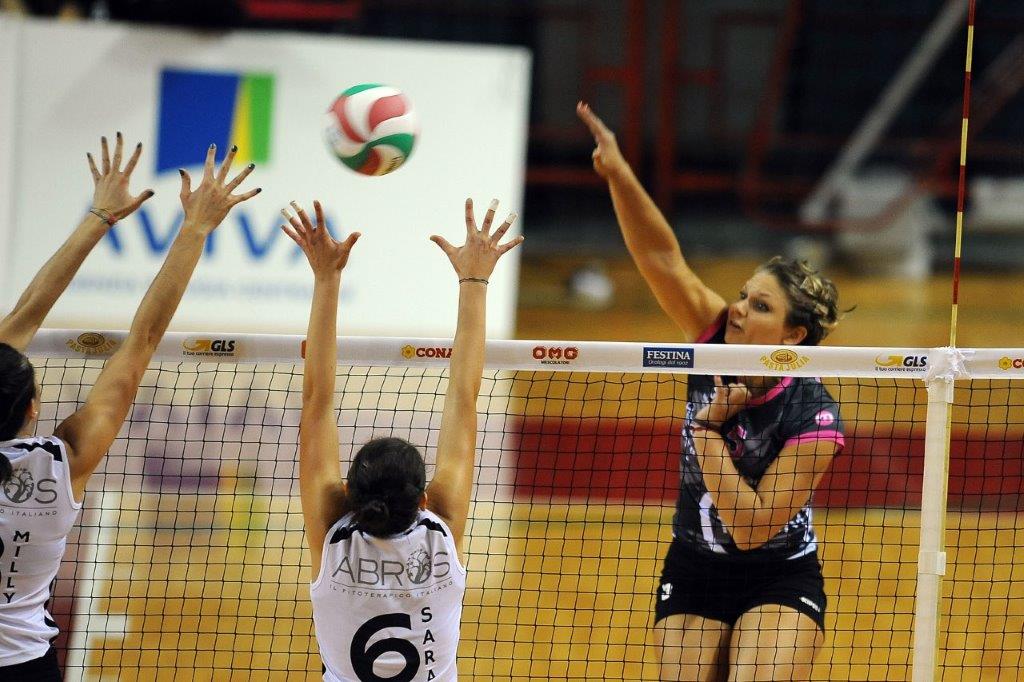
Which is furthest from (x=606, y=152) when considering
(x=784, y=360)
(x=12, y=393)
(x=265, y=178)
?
(x=265, y=178)

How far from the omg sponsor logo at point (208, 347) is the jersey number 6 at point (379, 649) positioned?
1.33 metres

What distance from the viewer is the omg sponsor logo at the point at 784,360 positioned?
3816 millimetres

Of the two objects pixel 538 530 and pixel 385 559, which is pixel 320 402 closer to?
pixel 385 559

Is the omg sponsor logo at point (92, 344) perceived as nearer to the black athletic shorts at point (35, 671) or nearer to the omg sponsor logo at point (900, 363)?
the black athletic shorts at point (35, 671)

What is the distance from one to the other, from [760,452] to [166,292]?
1983 millimetres

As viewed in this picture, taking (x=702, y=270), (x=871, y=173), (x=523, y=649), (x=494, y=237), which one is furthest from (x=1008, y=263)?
(x=494, y=237)

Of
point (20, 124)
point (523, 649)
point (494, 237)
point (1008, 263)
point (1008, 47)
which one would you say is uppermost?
point (1008, 47)

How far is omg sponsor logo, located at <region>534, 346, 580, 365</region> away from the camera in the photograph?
3.93 meters

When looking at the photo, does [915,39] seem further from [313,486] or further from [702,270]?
[313,486]

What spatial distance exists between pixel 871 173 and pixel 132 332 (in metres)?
13.0

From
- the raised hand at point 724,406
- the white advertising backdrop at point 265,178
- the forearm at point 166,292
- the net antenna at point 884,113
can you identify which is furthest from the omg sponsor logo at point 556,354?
the net antenna at point 884,113

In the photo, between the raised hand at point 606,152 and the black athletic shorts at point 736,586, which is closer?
the black athletic shorts at point 736,586

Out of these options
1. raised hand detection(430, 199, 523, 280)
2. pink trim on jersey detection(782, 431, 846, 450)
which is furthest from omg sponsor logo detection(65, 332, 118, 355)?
pink trim on jersey detection(782, 431, 846, 450)

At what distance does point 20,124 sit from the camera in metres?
9.34
